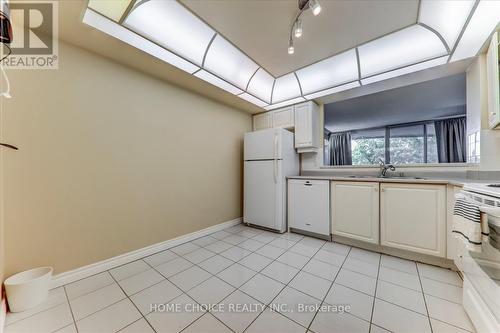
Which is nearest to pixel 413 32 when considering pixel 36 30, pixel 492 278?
pixel 492 278

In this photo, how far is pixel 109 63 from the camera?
1.94 meters

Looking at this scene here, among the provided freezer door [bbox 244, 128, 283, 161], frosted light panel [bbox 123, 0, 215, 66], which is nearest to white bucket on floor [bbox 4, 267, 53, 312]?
frosted light panel [bbox 123, 0, 215, 66]

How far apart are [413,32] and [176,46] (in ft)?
8.26

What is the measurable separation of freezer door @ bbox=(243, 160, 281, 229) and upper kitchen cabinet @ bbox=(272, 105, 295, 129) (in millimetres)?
872

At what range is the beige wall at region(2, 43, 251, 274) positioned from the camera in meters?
1.48

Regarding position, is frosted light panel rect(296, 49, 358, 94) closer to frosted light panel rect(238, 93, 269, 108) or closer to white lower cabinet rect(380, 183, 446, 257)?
frosted light panel rect(238, 93, 269, 108)

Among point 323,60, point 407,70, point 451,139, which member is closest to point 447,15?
point 407,70

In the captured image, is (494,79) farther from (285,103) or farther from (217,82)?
(217,82)

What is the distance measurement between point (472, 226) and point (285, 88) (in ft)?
8.90

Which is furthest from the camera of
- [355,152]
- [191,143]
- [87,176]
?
[355,152]

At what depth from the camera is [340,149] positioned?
5043 mm

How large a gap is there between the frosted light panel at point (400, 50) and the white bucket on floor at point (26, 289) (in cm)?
383

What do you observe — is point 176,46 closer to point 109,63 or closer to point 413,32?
point 109,63

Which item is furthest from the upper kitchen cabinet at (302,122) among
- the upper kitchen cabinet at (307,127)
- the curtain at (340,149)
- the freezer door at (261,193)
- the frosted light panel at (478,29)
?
the curtain at (340,149)
